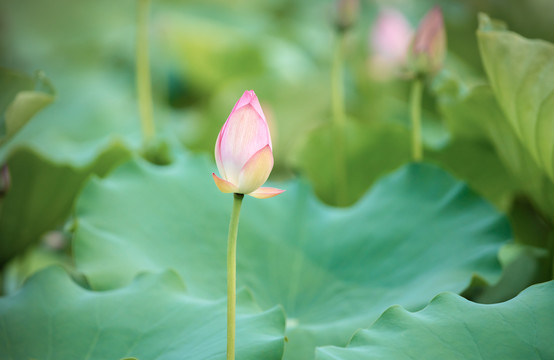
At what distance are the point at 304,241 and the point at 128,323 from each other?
1.06 feet

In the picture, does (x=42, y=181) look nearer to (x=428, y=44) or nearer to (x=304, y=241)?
(x=304, y=241)

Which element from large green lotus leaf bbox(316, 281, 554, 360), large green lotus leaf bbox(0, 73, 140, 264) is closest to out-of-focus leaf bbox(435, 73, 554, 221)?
large green lotus leaf bbox(316, 281, 554, 360)

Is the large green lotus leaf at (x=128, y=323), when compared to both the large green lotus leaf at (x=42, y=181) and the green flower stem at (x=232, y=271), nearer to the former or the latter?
the green flower stem at (x=232, y=271)

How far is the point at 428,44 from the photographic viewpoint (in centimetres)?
88

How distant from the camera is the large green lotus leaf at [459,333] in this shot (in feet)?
1.60

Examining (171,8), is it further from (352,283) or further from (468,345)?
(468,345)

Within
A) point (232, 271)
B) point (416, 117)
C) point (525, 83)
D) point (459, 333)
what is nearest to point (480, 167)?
point (416, 117)

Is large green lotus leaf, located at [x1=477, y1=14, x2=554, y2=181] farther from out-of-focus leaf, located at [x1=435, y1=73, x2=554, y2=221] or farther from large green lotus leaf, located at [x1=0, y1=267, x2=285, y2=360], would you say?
large green lotus leaf, located at [x1=0, y1=267, x2=285, y2=360]

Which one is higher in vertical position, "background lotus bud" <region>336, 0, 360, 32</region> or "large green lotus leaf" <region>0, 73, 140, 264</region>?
"background lotus bud" <region>336, 0, 360, 32</region>

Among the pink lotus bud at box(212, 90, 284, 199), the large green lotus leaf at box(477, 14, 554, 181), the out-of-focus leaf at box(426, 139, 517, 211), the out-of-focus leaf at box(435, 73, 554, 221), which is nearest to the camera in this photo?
the pink lotus bud at box(212, 90, 284, 199)

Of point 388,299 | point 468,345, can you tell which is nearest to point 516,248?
point 388,299

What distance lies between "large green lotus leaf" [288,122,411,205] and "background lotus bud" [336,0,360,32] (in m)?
0.19

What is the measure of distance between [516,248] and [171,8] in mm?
2133

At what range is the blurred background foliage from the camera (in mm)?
868
